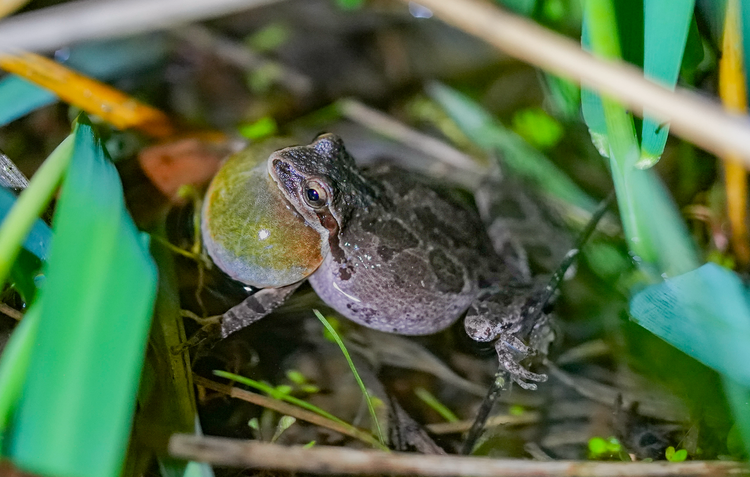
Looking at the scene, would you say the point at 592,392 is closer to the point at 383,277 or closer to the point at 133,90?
the point at 383,277

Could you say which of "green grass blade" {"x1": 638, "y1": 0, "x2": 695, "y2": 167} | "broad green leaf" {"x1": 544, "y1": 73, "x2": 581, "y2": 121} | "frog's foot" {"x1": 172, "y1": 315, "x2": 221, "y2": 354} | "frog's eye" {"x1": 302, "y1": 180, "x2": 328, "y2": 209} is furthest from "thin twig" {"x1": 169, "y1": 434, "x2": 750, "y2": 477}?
"broad green leaf" {"x1": 544, "y1": 73, "x2": 581, "y2": 121}

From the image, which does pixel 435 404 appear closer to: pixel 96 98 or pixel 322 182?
pixel 322 182

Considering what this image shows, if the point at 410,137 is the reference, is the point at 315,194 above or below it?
above

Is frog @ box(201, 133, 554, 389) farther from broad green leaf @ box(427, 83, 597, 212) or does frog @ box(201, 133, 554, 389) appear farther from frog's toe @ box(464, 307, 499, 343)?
broad green leaf @ box(427, 83, 597, 212)

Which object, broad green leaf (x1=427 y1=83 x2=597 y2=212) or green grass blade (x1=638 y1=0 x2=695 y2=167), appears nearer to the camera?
green grass blade (x1=638 y1=0 x2=695 y2=167)

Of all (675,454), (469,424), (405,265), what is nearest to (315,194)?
(405,265)

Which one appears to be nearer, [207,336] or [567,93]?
[207,336]
